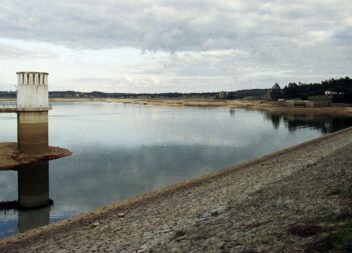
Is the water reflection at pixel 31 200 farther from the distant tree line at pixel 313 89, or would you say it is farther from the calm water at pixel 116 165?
the distant tree line at pixel 313 89

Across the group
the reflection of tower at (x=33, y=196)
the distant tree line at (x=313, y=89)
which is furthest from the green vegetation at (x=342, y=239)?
the distant tree line at (x=313, y=89)

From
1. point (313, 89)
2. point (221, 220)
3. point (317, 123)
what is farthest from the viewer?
point (313, 89)

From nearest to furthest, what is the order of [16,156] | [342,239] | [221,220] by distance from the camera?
[342,239]
[221,220]
[16,156]

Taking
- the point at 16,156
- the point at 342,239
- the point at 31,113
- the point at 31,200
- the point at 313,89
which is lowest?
the point at 31,200

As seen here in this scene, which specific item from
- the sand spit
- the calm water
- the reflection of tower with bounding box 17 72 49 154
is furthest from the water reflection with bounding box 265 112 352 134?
the reflection of tower with bounding box 17 72 49 154

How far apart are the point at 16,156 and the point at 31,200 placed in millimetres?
14392

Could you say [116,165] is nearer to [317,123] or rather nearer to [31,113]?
[31,113]

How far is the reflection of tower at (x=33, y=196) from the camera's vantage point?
2305 centimetres

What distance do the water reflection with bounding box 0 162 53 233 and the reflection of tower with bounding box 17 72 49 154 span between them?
16.2 ft

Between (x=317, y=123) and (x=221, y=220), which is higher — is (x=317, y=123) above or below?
above

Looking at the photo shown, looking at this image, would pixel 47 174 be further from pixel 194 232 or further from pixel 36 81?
pixel 194 232

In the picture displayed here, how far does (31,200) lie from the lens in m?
27.8

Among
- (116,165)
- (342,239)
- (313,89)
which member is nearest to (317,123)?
(116,165)

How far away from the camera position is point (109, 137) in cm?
6012
